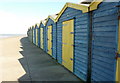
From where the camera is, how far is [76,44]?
6938mm

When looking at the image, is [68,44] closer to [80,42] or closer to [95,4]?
[80,42]

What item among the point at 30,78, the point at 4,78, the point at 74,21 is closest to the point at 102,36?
the point at 74,21

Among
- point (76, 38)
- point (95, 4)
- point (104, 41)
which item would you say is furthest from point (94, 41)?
point (76, 38)

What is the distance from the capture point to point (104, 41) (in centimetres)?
475

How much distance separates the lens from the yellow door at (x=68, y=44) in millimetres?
7453

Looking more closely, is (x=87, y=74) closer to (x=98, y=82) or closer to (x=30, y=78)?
(x=98, y=82)

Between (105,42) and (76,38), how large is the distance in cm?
236

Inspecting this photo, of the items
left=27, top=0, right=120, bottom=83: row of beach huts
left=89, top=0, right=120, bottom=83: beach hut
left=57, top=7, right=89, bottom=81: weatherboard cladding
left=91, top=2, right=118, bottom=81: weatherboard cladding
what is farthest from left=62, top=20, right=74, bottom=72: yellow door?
left=91, top=2, right=118, bottom=81: weatherboard cladding

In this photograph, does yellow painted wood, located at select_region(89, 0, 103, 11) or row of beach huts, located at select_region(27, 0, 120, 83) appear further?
yellow painted wood, located at select_region(89, 0, 103, 11)

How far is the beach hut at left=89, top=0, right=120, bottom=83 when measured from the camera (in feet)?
13.7

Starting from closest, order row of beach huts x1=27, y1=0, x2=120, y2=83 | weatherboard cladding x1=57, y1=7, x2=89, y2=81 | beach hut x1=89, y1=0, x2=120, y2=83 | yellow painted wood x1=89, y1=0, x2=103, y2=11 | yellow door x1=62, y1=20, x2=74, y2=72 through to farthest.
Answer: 1. beach hut x1=89, y1=0, x2=120, y2=83
2. row of beach huts x1=27, y1=0, x2=120, y2=83
3. yellow painted wood x1=89, y1=0, x2=103, y2=11
4. weatherboard cladding x1=57, y1=7, x2=89, y2=81
5. yellow door x1=62, y1=20, x2=74, y2=72

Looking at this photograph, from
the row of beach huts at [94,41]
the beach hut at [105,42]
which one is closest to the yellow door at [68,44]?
the row of beach huts at [94,41]

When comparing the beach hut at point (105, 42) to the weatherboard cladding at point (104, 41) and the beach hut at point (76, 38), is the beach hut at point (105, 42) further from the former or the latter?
the beach hut at point (76, 38)

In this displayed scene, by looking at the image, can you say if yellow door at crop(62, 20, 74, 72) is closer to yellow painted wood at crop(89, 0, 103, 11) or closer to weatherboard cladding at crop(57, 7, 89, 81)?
weatherboard cladding at crop(57, 7, 89, 81)
